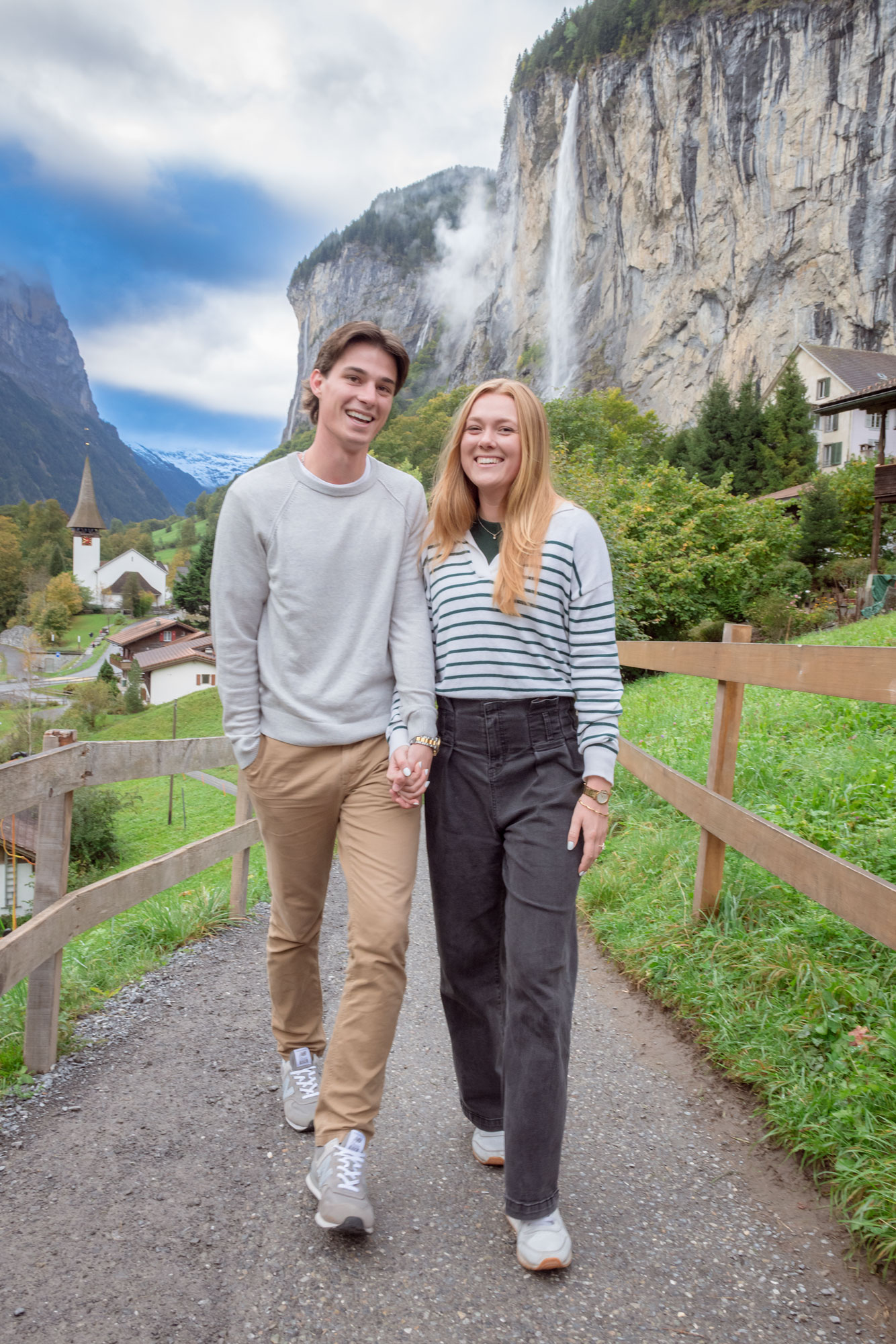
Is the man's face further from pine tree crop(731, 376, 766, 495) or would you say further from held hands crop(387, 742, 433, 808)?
pine tree crop(731, 376, 766, 495)

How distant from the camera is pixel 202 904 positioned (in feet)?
16.4

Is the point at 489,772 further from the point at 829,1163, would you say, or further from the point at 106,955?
the point at 106,955

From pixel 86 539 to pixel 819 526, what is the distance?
4256 inches

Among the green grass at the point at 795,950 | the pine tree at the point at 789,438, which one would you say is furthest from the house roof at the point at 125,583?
the green grass at the point at 795,950

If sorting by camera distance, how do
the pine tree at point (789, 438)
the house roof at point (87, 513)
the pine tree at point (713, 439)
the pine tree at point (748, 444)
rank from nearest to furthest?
the pine tree at point (789, 438) → the pine tree at point (748, 444) → the pine tree at point (713, 439) → the house roof at point (87, 513)

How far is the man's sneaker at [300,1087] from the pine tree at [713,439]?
4033cm

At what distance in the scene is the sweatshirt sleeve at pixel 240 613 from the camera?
2.40m

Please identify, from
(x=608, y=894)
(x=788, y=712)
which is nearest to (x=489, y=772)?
(x=608, y=894)

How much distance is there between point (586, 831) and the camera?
2.14 metres

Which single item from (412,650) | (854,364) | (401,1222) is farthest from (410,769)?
(854,364)

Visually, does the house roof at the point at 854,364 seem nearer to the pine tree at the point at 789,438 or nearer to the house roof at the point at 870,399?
the pine tree at the point at 789,438

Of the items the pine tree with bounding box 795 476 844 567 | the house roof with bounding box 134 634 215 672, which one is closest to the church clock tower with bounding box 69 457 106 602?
the house roof with bounding box 134 634 215 672

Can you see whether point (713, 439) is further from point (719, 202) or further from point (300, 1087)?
point (300, 1087)

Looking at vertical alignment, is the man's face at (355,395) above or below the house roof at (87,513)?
below
